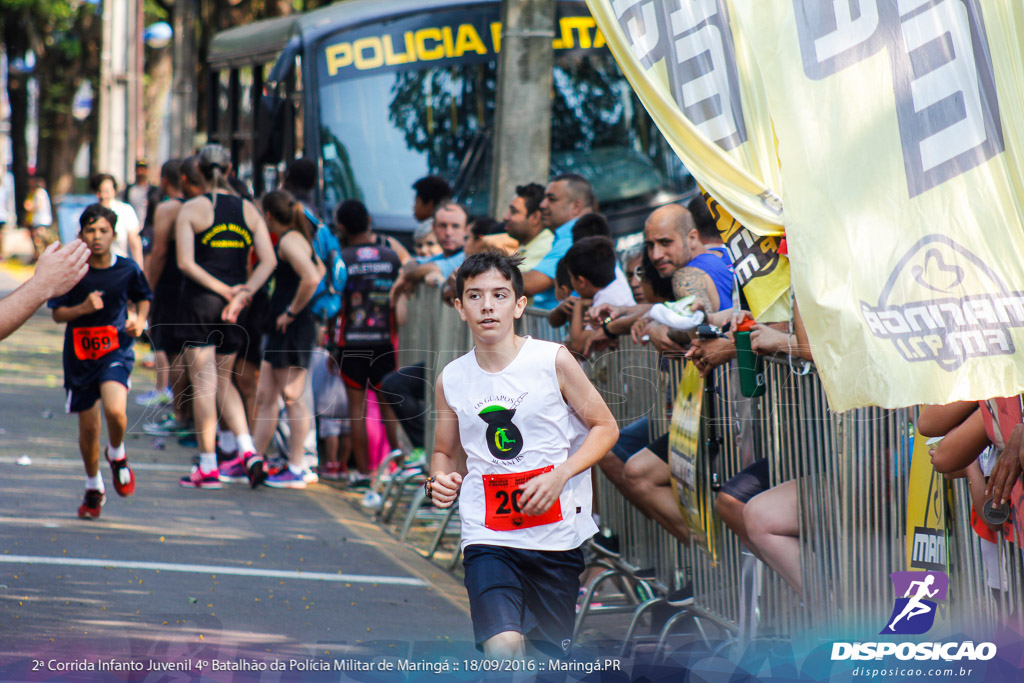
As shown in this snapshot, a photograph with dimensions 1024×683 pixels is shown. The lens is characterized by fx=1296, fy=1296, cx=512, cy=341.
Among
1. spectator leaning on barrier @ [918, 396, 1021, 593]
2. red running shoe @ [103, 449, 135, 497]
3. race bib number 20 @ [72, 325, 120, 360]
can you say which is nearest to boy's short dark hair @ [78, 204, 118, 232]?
race bib number 20 @ [72, 325, 120, 360]

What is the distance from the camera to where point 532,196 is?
811cm

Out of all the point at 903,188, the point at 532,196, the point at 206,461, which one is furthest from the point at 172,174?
the point at 903,188

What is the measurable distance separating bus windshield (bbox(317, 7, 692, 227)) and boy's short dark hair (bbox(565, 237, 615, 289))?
578 cm

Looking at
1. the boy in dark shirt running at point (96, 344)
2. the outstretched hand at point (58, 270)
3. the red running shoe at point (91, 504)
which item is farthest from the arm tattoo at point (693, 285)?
the red running shoe at point (91, 504)

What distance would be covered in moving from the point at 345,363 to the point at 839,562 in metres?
5.93

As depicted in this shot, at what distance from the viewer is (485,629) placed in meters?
4.18

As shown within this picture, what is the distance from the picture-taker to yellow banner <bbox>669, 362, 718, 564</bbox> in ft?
17.3

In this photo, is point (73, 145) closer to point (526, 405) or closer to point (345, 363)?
point (345, 363)

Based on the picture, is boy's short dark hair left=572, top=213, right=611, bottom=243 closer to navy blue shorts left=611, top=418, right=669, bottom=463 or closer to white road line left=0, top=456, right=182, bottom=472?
navy blue shorts left=611, top=418, right=669, bottom=463

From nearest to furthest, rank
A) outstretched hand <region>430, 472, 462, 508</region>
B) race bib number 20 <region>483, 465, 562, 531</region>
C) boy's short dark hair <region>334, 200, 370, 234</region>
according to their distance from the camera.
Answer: outstretched hand <region>430, 472, 462, 508</region>
race bib number 20 <region>483, 465, 562, 531</region>
boy's short dark hair <region>334, 200, 370, 234</region>

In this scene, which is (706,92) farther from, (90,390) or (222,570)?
(90,390)

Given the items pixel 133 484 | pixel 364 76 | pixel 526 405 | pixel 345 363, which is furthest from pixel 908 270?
pixel 364 76

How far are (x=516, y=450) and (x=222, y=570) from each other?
3034 millimetres

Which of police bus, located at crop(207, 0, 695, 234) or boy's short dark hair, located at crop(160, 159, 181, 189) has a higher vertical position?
police bus, located at crop(207, 0, 695, 234)
